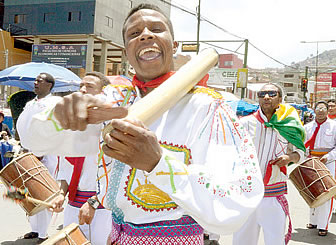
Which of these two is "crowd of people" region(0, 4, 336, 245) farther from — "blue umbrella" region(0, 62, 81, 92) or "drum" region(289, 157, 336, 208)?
"blue umbrella" region(0, 62, 81, 92)

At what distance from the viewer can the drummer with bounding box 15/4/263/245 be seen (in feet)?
3.88

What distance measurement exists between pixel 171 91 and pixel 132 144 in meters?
0.32

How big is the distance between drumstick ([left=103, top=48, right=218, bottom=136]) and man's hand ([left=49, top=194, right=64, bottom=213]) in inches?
90.8

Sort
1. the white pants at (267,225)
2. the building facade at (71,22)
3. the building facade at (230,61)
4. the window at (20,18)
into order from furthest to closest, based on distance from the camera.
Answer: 1. the building facade at (230,61)
2. the window at (20,18)
3. the building facade at (71,22)
4. the white pants at (267,225)

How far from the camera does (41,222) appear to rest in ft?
15.9

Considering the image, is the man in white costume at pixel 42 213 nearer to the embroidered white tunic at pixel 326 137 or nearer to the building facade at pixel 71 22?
the embroidered white tunic at pixel 326 137

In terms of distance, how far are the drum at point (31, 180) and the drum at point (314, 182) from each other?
2.77 meters

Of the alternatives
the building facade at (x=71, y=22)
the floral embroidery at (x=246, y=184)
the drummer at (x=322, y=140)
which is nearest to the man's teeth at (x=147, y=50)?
the floral embroidery at (x=246, y=184)

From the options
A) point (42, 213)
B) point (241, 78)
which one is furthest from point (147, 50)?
point (241, 78)

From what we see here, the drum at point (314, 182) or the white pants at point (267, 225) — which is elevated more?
the drum at point (314, 182)

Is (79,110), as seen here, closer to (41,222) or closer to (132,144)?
(132,144)

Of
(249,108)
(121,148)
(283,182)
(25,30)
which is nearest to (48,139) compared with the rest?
(121,148)

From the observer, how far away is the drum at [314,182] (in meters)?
4.33

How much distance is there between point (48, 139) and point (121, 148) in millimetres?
492
